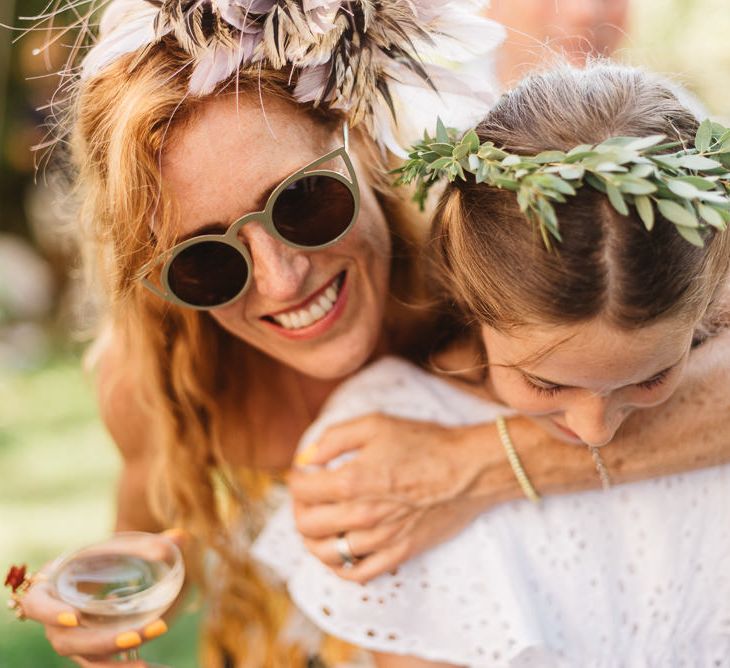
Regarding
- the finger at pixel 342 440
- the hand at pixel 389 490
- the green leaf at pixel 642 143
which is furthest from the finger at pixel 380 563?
the green leaf at pixel 642 143

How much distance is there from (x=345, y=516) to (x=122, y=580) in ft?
1.83

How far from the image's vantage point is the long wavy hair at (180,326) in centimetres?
204

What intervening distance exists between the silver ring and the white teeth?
0.55 meters

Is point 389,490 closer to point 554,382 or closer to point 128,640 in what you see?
point 554,382

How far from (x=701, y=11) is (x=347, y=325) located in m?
4.63

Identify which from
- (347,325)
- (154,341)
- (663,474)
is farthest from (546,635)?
(154,341)

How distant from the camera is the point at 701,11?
5.83 m

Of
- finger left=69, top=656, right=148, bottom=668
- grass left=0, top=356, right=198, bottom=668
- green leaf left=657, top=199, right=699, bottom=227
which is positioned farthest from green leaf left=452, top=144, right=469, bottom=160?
grass left=0, top=356, right=198, bottom=668

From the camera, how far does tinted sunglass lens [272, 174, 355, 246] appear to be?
2064mm

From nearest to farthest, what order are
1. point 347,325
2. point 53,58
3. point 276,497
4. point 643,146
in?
point 643,146 → point 347,325 → point 276,497 → point 53,58

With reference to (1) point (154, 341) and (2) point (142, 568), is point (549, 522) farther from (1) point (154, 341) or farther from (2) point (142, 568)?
(1) point (154, 341)

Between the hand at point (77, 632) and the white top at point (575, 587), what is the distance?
43cm

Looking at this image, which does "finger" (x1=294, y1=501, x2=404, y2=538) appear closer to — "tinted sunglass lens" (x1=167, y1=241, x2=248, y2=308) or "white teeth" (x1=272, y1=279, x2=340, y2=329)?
"white teeth" (x1=272, y1=279, x2=340, y2=329)

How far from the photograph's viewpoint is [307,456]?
233 centimetres
